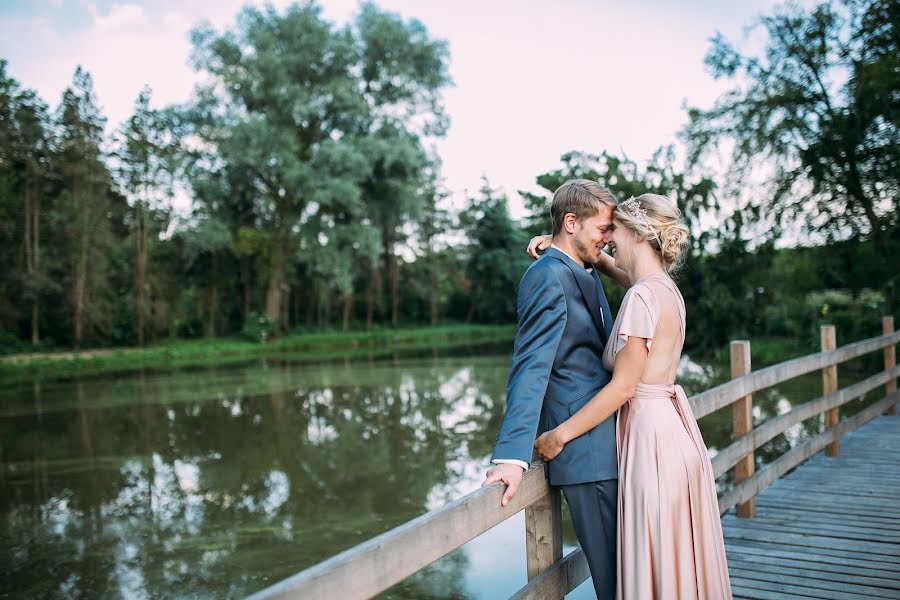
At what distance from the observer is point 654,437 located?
81.9 inches

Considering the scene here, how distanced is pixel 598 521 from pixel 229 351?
24.5 metres

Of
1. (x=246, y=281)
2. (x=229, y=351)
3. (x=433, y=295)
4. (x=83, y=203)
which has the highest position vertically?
(x=83, y=203)

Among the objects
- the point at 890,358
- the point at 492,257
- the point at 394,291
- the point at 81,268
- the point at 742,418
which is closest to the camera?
the point at 742,418

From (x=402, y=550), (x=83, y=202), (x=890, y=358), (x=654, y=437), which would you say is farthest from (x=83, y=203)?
(x=402, y=550)

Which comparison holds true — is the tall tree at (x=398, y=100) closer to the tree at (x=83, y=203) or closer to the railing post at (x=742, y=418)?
the tree at (x=83, y=203)

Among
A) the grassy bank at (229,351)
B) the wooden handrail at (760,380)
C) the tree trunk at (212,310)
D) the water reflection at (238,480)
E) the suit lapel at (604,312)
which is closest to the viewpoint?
the suit lapel at (604,312)

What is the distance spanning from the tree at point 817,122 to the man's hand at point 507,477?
54.1ft

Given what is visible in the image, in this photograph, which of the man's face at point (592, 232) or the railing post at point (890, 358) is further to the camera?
the railing post at point (890, 358)

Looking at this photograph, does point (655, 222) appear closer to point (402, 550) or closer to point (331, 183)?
point (402, 550)

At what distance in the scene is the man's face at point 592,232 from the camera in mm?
2164

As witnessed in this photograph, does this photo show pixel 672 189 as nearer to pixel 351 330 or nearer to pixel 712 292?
pixel 712 292

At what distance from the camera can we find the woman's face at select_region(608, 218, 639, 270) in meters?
2.17

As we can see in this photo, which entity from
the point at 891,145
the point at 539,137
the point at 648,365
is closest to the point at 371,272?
the point at 539,137

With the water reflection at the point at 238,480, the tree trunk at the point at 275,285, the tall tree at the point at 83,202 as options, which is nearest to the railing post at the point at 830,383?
the water reflection at the point at 238,480
